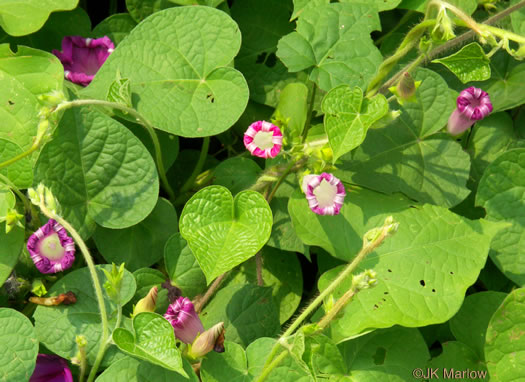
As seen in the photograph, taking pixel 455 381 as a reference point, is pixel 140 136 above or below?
above

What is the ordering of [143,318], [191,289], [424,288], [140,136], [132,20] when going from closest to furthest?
1. [143,318]
2. [424,288]
3. [191,289]
4. [140,136]
5. [132,20]

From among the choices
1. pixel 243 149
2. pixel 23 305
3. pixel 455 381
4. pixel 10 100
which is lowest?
pixel 455 381

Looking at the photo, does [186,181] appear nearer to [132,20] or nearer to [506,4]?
[132,20]

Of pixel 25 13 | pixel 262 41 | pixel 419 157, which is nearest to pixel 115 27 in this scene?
pixel 25 13

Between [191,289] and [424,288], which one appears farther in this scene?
[191,289]

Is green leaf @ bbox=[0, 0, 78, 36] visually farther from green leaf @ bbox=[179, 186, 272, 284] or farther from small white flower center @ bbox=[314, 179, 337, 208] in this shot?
small white flower center @ bbox=[314, 179, 337, 208]

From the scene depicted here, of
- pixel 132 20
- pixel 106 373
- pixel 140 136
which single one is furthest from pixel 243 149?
pixel 106 373

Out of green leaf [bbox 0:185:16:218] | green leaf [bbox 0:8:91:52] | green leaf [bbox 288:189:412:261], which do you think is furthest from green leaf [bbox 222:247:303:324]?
green leaf [bbox 0:8:91:52]

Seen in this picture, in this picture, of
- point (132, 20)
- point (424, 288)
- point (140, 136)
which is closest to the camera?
point (424, 288)
